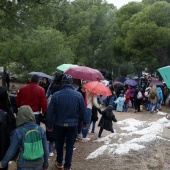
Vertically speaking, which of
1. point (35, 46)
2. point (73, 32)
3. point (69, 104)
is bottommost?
point (69, 104)

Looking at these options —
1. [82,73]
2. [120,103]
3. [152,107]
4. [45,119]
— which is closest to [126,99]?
[120,103]

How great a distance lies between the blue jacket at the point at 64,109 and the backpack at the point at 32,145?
46.6 inches

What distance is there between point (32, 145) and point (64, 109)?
136 centimetres

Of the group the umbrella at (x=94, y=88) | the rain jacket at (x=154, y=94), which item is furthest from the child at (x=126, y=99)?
the umbrella at (x=94, y=88)

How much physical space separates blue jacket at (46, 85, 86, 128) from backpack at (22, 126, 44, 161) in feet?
3.88

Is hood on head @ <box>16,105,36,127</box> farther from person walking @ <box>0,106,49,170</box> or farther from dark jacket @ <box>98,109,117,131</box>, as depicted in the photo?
dark jacket @ <box>98,109,117,131</box>

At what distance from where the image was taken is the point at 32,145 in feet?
12.7

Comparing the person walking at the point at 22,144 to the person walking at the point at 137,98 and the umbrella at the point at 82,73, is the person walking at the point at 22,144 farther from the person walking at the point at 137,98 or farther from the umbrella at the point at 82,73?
the person walking at the point at 137,98

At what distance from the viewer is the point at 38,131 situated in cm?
395

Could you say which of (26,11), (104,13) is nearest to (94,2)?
(104,13)

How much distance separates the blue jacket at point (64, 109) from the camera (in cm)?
513

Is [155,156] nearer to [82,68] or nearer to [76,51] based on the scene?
[82,68]

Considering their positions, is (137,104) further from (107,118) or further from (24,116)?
(24,116)

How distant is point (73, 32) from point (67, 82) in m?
20.7
